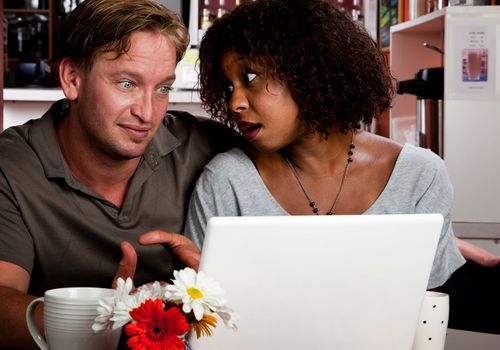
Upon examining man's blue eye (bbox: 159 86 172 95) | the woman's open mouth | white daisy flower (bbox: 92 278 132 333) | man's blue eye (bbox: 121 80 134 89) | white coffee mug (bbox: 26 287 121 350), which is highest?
man's blue eye (bbox: 121 80 134 89)

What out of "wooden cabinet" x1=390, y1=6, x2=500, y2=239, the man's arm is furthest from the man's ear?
"wooden cabinet" x1=390, y1=6, x2=500, y2=239

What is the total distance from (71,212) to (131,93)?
0.27 m

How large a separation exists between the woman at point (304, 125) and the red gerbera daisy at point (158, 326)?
2.62 feet

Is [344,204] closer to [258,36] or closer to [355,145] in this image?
[355,145]

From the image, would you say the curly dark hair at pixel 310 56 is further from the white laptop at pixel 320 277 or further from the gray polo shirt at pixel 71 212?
the white laptop at pixel 320 277

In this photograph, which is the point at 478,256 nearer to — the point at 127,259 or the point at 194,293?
the point at 127,259

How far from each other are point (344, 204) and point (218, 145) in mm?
332

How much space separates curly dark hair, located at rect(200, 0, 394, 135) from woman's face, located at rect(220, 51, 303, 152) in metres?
0.02

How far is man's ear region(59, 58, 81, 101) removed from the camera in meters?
1.68

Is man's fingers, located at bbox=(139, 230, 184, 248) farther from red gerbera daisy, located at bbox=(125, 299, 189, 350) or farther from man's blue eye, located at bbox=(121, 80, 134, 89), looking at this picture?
man's blue eye, located at bbox=(121, 80, 134, 89)

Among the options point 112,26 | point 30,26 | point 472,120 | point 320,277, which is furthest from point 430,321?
point 30,26

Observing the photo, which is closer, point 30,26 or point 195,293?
point 195,293

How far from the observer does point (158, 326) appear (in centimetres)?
83

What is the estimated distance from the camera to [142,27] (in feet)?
5.24
